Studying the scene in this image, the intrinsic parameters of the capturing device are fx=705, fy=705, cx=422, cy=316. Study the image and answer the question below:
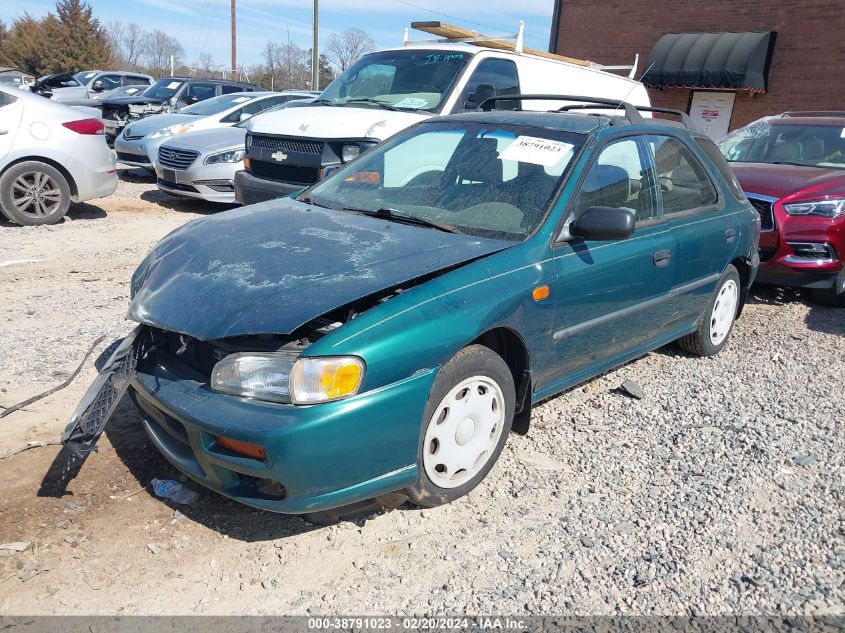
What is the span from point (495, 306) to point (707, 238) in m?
2.16

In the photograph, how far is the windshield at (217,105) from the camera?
462 inches

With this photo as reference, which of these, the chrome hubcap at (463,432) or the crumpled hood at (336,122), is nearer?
the chrome hubcap at (463,432)

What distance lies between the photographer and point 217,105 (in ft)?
39.3

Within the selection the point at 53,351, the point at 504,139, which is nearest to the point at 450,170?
the point at 504,139

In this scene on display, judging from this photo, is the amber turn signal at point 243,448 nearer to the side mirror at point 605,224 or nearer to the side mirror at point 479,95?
the side mirror at point 605,224

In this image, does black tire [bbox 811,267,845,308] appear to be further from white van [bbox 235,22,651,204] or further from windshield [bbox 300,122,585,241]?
windshield [bbox 300,122,585,241]

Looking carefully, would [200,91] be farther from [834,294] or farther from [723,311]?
[723,311]

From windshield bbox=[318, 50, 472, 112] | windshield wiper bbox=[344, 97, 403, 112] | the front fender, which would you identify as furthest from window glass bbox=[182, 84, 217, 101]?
the front fender

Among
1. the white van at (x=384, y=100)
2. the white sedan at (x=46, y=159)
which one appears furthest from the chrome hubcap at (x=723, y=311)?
the white sedan at (x=46, y=159)

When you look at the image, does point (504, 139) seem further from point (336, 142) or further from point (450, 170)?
point (336, 142)

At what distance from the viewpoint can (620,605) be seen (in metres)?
2.61

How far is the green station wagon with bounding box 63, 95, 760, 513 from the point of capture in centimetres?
262

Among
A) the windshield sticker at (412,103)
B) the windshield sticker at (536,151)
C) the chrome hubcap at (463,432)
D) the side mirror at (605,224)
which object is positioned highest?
the windshield sticker at (412,103)

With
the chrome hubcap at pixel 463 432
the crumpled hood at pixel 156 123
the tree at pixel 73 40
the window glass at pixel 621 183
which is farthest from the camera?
the tree at pixel 73 40
